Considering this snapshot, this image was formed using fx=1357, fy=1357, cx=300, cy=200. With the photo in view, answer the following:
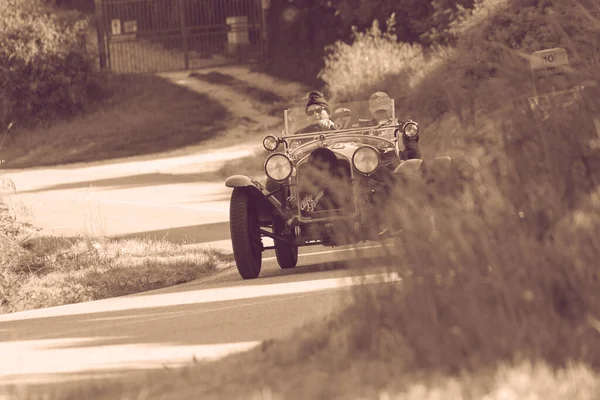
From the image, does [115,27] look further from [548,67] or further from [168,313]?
[548,67]

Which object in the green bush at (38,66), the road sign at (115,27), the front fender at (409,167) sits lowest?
the front fender at (409,167)

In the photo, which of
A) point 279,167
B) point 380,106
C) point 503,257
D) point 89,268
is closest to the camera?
point 503,257

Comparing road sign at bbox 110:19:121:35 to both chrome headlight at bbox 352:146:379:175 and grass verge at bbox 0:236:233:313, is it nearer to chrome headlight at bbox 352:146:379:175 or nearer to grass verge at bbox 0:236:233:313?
grass verge at bbox 0:236:233:313

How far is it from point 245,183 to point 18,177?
58.5 feet

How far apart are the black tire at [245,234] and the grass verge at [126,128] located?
21.8 metres

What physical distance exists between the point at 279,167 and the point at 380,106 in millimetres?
1901

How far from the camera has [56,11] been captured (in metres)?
46.1

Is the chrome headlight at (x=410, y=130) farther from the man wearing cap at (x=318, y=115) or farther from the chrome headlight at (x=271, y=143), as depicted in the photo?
the chrome headlight at (x=271, y=143)

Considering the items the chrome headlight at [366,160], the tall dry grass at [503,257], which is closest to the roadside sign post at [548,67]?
the tall dry grass at [503,257]

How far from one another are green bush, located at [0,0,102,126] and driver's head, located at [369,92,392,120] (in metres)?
28.3

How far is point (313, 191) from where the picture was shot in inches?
542

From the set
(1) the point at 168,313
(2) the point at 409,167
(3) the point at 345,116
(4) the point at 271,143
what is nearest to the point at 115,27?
(3) the point at 345,116

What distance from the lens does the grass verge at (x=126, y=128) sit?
1436 inches

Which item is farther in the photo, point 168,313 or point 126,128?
point 126,128
